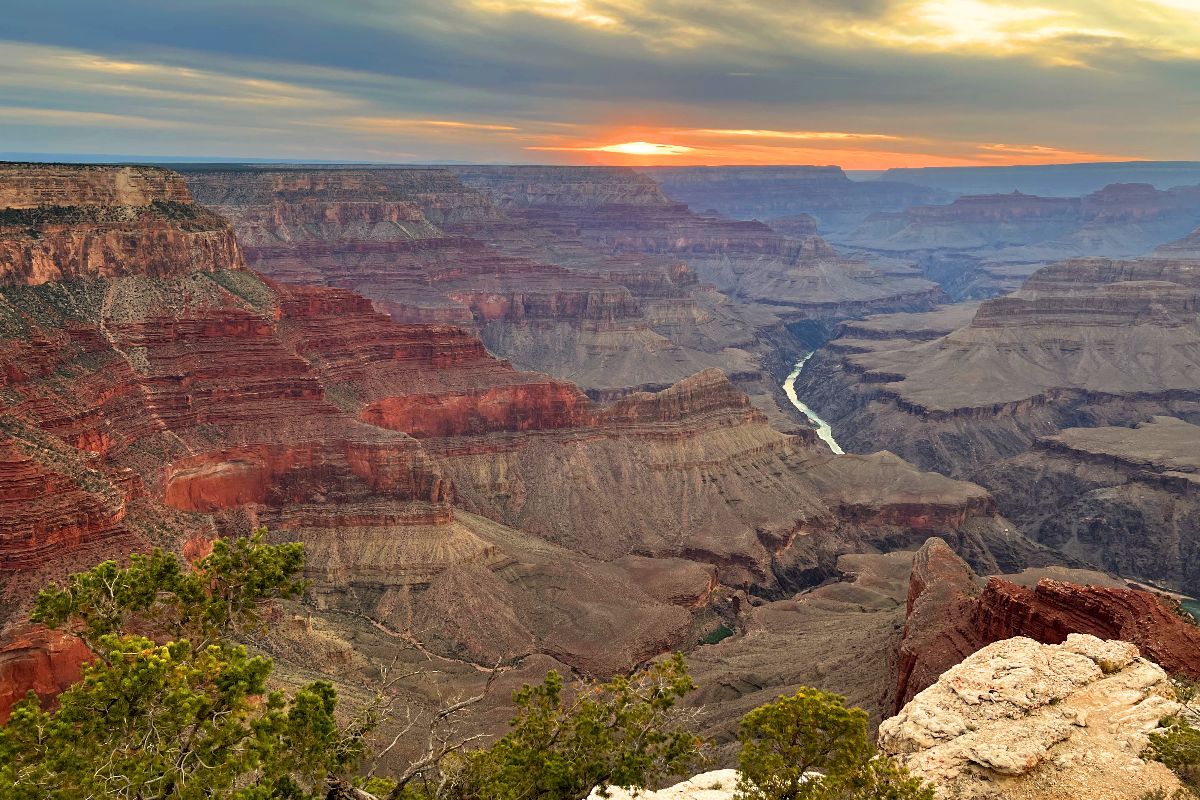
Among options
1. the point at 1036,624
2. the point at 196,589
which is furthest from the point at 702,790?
the point at 196,589

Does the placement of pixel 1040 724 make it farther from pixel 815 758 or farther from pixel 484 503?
pixel 484 503

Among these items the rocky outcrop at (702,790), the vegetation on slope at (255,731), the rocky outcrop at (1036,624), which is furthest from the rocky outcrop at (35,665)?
the rocky outcrop at (1036,624)

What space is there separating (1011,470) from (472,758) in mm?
142223

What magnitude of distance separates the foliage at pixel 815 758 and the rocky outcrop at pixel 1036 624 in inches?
855

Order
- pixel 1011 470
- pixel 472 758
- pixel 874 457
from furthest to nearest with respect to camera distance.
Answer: pixel 1011 470 < pixel 874 457 < pixel 472 758

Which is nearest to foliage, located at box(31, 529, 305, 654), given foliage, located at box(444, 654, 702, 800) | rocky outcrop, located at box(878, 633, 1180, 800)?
foliage, located at box(444, 654, 702, 800)

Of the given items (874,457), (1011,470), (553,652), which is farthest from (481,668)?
(1011,470)

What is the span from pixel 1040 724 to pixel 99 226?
89.1 m

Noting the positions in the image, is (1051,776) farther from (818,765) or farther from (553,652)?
(553,652)

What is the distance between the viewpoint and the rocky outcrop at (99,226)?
82.3 m

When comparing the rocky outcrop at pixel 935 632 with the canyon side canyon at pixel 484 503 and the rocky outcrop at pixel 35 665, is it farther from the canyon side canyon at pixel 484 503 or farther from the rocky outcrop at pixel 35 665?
the rocky outcrop at pixel 35 665

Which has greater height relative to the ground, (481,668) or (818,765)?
(818,765)

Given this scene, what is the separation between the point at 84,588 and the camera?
82.6 feet

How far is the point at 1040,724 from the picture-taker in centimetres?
3297
